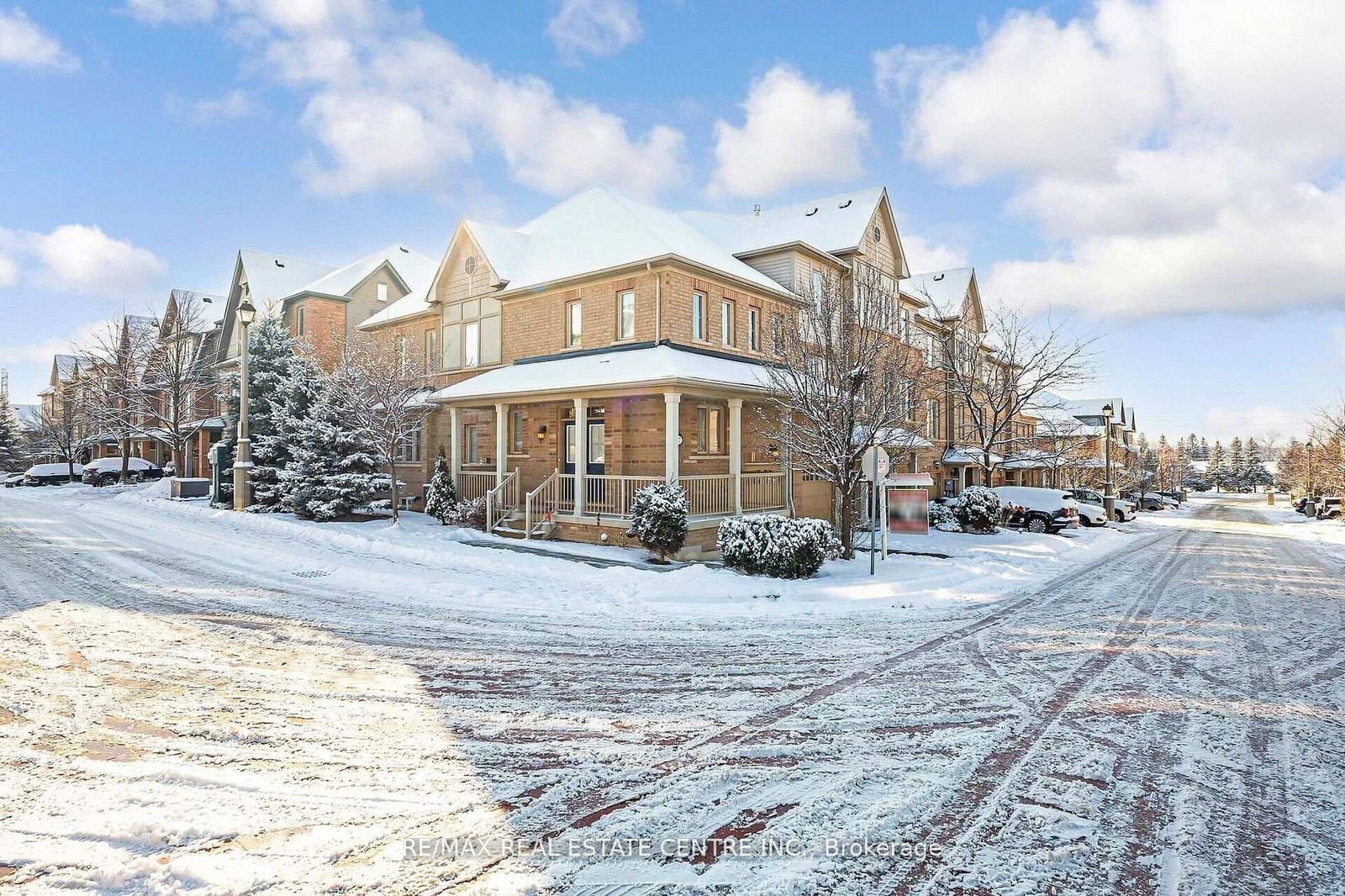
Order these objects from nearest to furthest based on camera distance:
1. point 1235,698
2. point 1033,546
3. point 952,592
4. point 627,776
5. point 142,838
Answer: point 142,838
point 627,776
point 1235,698
point 952,592
point 1033,546

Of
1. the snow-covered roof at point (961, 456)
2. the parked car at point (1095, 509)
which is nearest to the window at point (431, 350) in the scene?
A: the snow-covered roof at point (961, 456)

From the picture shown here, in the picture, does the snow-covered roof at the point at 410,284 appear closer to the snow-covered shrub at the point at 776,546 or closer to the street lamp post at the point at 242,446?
the street lamp post at the point at 242,446

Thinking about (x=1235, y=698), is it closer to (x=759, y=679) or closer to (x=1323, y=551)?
(x=759, y=679)

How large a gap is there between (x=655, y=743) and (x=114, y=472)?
5047 cm

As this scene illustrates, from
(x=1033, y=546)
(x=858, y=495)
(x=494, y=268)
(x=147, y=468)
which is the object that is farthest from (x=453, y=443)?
(x=147, y=468)

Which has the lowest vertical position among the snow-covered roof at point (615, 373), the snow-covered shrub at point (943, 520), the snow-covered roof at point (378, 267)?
the snow-covered shrub at point (943, 520)

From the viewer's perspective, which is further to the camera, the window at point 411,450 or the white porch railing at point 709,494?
the window at point 411,450

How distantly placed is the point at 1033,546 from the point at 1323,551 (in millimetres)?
8707

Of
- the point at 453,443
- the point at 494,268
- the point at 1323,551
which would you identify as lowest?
the point at 1323,551

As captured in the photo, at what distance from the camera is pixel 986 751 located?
5211 mm

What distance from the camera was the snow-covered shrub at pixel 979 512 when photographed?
23188 mm

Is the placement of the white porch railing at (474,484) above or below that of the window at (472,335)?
below

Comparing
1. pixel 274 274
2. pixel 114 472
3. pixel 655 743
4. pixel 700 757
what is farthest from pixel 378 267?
pixel 700 757

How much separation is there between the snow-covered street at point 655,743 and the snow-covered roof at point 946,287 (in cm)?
2312
